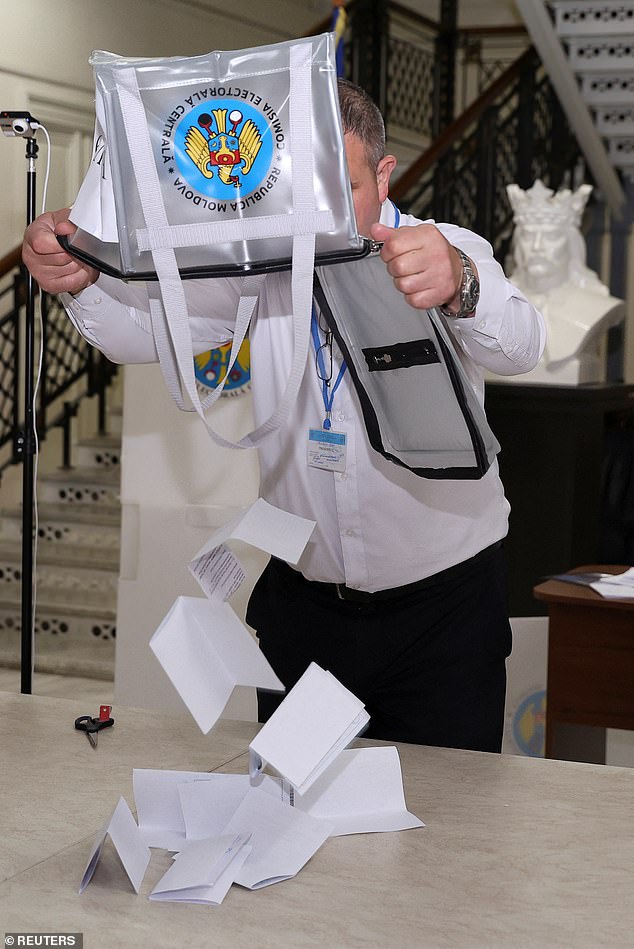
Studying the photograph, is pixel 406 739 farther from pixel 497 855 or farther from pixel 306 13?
pixel 306 13

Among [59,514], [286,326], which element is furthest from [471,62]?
[286,326]

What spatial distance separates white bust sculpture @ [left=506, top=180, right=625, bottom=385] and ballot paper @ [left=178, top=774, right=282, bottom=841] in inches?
173

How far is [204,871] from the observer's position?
50.4 inches

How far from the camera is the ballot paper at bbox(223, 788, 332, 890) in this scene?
1.30 m

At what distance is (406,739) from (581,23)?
21.2 ft

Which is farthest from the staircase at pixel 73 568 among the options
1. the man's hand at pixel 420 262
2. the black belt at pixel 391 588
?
the man's hand at pixel 420 262

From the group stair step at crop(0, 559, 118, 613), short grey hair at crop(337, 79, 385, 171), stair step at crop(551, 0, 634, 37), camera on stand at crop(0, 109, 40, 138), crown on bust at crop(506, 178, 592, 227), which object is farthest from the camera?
stair step at crop(551, 0, 634, 37)

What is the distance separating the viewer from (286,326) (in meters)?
2.05

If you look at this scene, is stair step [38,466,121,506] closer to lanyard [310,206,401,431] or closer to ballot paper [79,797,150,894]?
lanyard [310,206,401,431]

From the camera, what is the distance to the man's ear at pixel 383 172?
174 centimetres

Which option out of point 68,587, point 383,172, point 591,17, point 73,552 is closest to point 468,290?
point 383,172

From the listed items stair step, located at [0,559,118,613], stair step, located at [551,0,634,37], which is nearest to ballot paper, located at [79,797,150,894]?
stair step, located at [0,559,118,613]

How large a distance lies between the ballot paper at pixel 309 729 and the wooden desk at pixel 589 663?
1862 millimetres

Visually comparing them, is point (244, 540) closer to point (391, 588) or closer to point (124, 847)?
point (124, 847)
